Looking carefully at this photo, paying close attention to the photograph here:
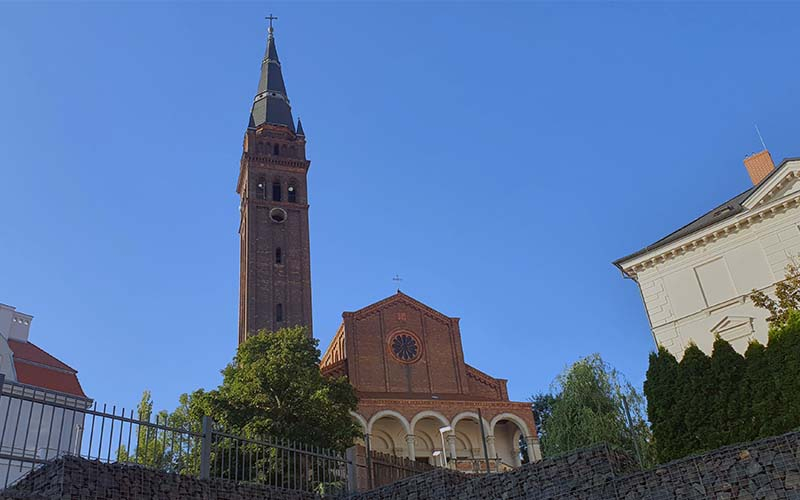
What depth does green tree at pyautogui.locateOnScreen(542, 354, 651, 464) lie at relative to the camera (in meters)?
31.6

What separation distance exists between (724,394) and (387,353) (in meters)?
23.9

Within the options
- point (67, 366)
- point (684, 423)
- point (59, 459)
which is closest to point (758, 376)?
point (684, 423)

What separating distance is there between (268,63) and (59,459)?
52.0 meters

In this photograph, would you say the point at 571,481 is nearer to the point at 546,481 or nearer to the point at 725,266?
the point at 546,481

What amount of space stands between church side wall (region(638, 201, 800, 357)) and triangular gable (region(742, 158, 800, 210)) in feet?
1.84

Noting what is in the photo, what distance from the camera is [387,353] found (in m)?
37.2

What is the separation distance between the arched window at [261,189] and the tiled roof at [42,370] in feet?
67.1

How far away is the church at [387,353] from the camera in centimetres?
3481

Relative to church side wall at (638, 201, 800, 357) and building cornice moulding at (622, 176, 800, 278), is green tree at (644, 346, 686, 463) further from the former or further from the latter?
building cornice moulding at (622, 176, 800, 278)

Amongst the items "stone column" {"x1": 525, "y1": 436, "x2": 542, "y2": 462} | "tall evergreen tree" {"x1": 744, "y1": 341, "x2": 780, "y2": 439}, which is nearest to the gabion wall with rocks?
"tall evergreen tree" {"x1": 744, "y1": 341, "x2": 780, "y2": 439}

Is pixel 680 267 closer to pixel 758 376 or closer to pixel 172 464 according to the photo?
pixel 758 376

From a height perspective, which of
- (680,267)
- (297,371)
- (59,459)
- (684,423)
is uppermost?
(680,267)

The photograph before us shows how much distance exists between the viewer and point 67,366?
26266 millimetres

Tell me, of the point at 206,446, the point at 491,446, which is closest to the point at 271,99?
the point at 491,446
